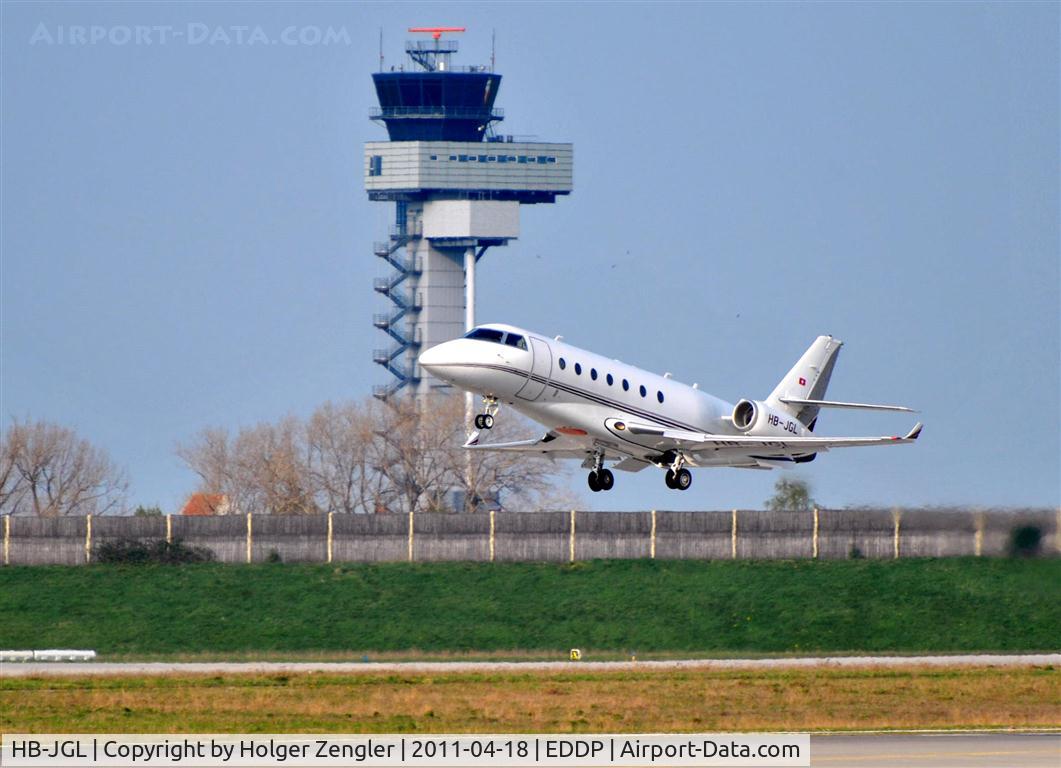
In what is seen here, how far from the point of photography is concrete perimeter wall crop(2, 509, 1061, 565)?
79125 millimetres

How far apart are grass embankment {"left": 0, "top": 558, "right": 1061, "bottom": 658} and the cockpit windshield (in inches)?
848

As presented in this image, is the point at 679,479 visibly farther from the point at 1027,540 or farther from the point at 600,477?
the point at 1027,540

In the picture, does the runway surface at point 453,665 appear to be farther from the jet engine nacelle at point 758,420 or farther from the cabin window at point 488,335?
the cabin window at point 488,335

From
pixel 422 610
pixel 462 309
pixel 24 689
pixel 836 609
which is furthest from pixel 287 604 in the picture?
pixel 462 309

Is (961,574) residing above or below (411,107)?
below

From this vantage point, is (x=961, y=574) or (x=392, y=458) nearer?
(x=961, y=574)

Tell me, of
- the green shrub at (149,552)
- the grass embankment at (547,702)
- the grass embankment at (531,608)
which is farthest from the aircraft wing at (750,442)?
the green shrub at (149,552)

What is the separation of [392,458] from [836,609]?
50141 millimetres

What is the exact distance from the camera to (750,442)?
173 ft

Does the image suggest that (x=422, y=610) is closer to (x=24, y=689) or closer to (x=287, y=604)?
(x=287, y=604)

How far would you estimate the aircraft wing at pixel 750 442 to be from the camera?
51031 mm

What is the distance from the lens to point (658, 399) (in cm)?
5181

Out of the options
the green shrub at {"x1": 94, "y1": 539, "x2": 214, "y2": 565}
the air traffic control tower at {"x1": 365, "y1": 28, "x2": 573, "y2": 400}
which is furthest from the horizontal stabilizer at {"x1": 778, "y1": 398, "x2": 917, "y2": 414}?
the air traffic control tower at {"x1": 365, "y1": 28, "x2": 573, "y2": 400}
